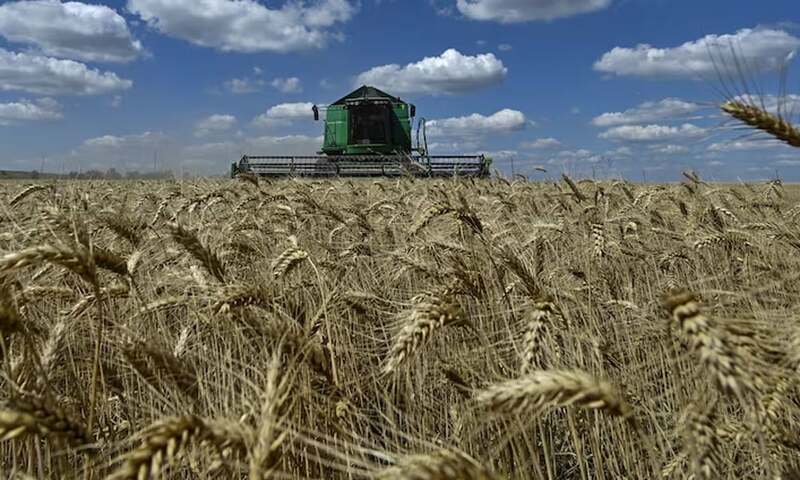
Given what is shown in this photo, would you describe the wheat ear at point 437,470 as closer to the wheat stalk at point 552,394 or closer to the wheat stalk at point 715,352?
the wheat stalk at point 552,394

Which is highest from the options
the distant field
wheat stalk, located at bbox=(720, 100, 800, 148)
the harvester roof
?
the harvester roof

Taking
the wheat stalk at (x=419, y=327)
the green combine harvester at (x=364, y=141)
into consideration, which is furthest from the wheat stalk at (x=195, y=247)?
the green combine harvester at (x=364, y=141)

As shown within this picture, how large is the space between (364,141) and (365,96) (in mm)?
1768

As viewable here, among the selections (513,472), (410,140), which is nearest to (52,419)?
(513,472)

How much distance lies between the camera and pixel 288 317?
1870mm

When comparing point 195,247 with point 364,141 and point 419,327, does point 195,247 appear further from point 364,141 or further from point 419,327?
point 364,141

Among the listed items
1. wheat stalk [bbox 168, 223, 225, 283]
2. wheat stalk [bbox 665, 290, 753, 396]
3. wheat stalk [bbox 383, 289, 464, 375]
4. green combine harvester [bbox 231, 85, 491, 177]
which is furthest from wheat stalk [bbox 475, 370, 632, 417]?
green combine harvester [bbox 231, 85, 491, 177]

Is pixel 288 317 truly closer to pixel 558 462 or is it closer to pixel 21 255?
pixel 21 255

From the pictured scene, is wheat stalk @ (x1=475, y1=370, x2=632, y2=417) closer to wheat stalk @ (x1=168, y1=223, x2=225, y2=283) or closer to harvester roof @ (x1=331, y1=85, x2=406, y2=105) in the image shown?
wheat stalk @ (x1=168, y1=223, x2=225, y2=283)

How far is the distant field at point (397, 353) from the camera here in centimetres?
103

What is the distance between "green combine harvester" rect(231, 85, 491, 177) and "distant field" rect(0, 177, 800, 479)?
11.8 meters

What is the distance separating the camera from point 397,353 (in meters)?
1.36

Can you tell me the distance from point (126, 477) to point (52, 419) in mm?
335

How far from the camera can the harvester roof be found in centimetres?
1916
